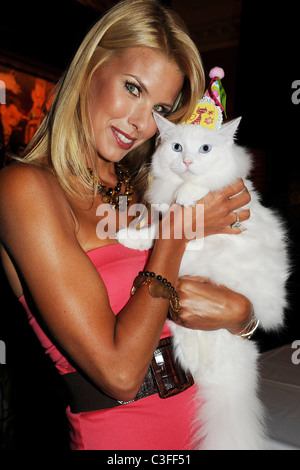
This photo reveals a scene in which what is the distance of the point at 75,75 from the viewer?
1123 mm

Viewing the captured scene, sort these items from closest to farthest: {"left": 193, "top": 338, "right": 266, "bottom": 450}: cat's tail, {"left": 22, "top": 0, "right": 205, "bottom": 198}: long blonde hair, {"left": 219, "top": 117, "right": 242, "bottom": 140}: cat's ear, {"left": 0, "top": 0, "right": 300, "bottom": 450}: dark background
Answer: {"left": 193, "top": 338, "right": 266, "bottom": 450}: cat's tail < {"left": 22, "top": 0, "right": 205, "bottom": 198}: long blonde hair < {"left": 219, "top": 117, "right": 242, "bottom": 140}: cat's ear < {"left": 0, "top": 0, "right": 300, "bottom": 450}: dark background

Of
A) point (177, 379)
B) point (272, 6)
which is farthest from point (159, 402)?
point (272, 6)

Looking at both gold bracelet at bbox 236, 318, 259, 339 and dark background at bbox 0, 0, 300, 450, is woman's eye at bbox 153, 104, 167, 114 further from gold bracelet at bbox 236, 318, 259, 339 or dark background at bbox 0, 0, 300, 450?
dark background at bbox 0, 0, 300, 450

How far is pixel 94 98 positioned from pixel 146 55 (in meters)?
0.22

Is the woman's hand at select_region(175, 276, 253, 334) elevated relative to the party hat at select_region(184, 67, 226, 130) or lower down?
lower down

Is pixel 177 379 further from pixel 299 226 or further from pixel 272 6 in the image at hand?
pixel 299 226

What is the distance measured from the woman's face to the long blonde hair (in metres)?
0.03

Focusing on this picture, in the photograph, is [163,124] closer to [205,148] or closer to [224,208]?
[205,148]

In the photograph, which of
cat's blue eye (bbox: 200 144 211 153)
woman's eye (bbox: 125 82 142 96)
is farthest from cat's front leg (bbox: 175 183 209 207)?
woman's eye (bbox: 125 82 142 96)

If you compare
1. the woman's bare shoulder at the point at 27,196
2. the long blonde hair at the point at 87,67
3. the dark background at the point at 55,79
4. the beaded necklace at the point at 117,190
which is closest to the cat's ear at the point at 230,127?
the long blonde hair at the point at 87,67

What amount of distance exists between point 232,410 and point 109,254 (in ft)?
2.03

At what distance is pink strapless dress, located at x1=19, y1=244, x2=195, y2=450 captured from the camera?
2.99ft

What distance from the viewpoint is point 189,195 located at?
3.86ft

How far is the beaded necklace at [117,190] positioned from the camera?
4.25 ft
